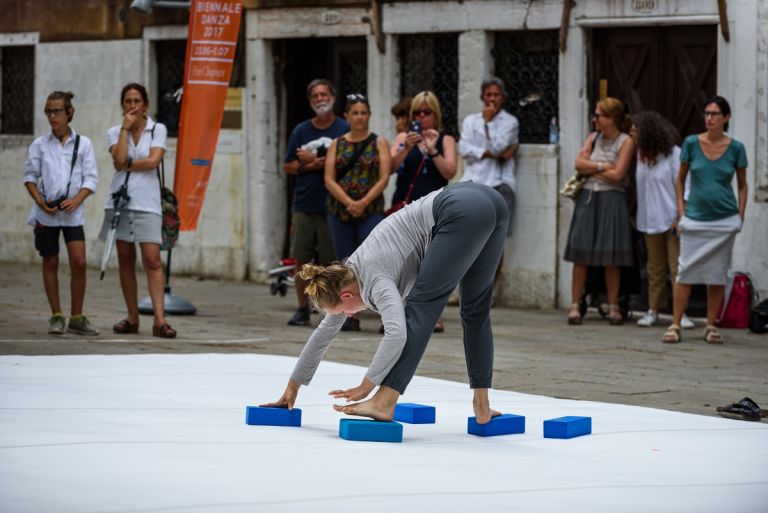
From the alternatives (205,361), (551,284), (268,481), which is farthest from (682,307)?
(268,481)

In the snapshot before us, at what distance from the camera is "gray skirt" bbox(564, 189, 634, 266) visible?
46.7ft

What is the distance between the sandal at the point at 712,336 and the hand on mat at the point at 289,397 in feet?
19.1

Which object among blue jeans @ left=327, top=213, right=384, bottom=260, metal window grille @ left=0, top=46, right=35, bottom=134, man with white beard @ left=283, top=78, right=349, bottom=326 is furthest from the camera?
metal window grille @ left=0, top=46, right=35, bottom=134

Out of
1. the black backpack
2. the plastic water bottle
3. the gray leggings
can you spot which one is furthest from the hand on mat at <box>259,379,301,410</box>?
the plastic water bottle

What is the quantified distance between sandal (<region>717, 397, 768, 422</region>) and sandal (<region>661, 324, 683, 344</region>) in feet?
12.9

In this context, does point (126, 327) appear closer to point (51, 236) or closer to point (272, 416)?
point (51, 236)

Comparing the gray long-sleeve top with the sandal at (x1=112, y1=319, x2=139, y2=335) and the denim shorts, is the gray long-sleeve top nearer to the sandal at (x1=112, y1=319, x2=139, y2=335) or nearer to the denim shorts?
the denim shorts

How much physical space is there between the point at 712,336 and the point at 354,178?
2.95 meters

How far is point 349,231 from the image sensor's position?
13.0 m

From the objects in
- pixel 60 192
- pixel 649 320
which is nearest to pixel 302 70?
pixel 649 320

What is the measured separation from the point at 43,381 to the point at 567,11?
7.39 metres

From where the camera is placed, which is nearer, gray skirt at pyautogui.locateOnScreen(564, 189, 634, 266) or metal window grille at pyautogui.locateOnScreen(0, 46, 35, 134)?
gray skirt at pyautogui.locateOnScreen(564, 189, 634, 266)

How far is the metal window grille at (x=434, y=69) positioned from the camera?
54.3 ft

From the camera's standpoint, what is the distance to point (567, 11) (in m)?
15.3
